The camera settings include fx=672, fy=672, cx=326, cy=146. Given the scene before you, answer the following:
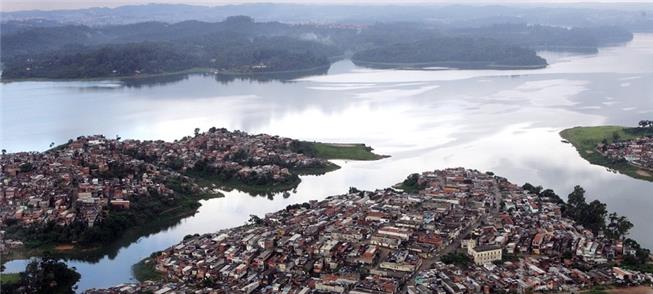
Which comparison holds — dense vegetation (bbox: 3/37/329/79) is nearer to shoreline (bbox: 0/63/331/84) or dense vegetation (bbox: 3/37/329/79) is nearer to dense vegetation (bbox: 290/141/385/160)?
shoreline (bbox: 0/63/331/84)

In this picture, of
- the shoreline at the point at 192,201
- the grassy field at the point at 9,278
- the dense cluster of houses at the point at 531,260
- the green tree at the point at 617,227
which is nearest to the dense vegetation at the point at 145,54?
the shoreline at the point at 192,201

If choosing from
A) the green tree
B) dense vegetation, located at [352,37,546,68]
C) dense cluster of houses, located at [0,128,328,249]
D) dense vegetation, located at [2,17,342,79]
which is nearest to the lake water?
the green tree

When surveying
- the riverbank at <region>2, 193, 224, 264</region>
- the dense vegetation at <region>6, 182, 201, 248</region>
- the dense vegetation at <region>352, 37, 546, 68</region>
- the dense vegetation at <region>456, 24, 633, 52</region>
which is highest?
the dense vegetation at <region>456, 24, 633, 52</region>

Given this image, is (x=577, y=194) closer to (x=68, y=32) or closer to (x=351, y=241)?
(x=351, y=241)

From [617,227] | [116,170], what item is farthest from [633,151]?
[116,170]

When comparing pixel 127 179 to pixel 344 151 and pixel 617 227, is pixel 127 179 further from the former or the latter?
pixel 617 227
